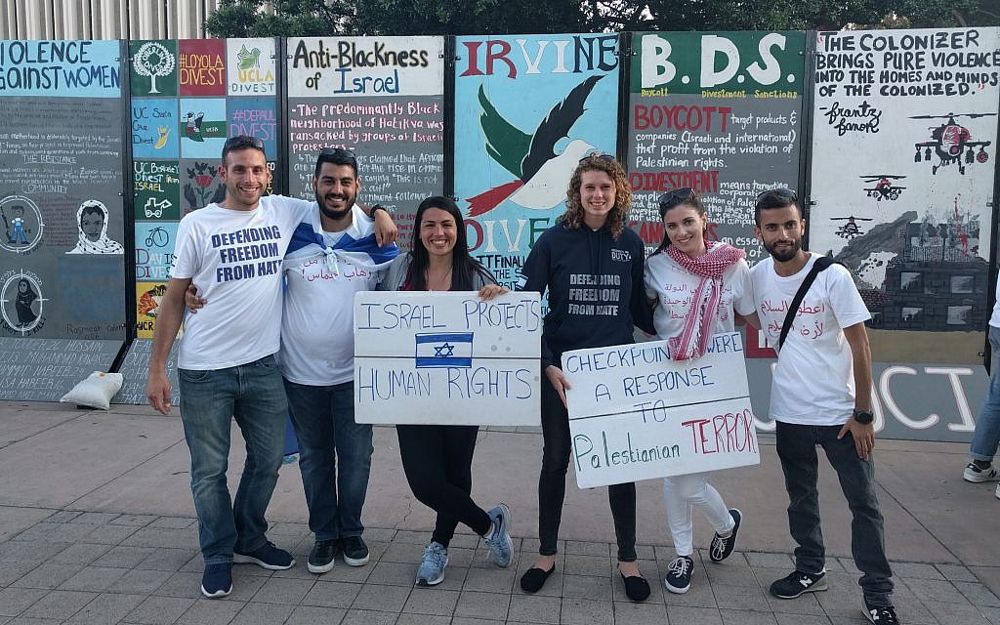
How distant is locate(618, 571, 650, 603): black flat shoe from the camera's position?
10.9 feet

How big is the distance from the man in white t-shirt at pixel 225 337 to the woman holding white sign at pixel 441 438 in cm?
59

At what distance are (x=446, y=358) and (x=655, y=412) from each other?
0.97 m

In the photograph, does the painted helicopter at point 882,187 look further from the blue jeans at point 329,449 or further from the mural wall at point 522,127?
the blue jeans at point 329,449

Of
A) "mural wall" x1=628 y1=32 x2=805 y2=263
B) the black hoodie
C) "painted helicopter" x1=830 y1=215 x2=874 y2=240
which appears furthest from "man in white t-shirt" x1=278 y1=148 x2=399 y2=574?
"painted helicopter" x1=830 y1=215 x2=874 y2=240

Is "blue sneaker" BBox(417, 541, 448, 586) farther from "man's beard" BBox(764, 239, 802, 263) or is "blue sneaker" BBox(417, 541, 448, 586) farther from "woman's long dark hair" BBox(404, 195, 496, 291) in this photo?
"man's beard" BBox(764, 239, 802, 263)

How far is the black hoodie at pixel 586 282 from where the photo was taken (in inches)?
132

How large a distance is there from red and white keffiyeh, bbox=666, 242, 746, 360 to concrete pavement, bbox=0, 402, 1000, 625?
3.63 ft

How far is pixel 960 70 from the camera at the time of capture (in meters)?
6.46

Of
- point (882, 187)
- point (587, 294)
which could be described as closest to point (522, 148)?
point (882, 187)

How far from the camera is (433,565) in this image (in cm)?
350

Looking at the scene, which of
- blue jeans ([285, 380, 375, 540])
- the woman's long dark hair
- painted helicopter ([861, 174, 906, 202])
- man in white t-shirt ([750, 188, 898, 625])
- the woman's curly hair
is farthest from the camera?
painted helicopter ([861, 174, 906, 202])

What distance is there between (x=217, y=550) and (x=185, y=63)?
5322 millimetres

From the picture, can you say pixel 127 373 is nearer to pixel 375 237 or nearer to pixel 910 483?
pixel 375 237

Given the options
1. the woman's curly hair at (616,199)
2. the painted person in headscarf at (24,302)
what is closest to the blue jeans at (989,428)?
the woman's curly hair at (616,199)
